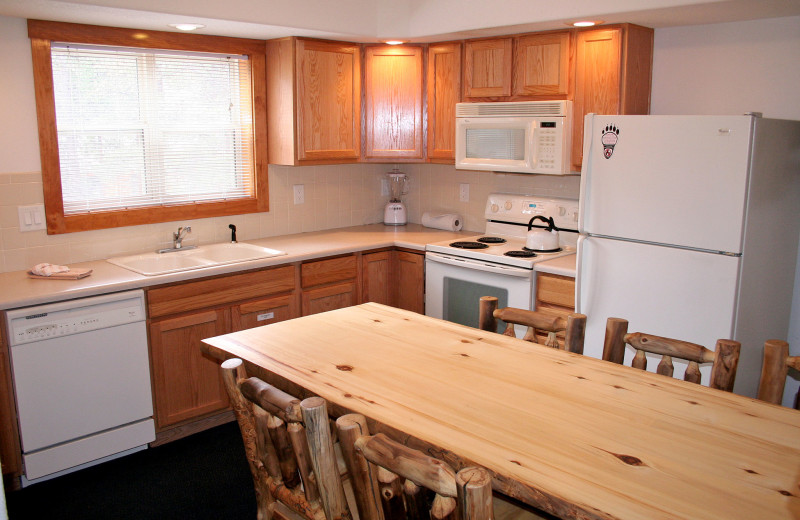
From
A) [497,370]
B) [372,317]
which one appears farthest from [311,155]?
[497,370]

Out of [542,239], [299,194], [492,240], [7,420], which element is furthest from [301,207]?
[7,420]

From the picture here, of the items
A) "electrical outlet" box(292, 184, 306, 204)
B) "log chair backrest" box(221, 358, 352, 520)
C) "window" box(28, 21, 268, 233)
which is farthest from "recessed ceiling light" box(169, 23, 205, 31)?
"log chair backrest" box(221, 358, 352, 520)

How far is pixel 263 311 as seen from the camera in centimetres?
378

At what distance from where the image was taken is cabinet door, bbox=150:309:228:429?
3387 mm

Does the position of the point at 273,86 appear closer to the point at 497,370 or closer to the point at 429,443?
the point at 497,370

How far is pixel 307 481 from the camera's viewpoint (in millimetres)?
1635

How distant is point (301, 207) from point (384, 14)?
133cm

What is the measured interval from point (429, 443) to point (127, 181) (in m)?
2.86

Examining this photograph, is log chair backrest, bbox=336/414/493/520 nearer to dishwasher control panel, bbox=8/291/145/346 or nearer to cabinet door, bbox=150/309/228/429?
dishwasher control panel, bbox=8/291/145/346

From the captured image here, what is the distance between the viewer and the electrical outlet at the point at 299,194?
4.54 meters

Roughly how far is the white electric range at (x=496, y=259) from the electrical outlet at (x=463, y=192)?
0.23 m

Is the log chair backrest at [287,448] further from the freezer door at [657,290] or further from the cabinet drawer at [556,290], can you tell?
the cabinet drawer at [556,290]

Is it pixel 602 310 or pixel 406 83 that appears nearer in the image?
pixel 602 310

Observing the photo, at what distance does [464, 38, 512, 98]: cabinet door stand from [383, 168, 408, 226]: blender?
102 cm
